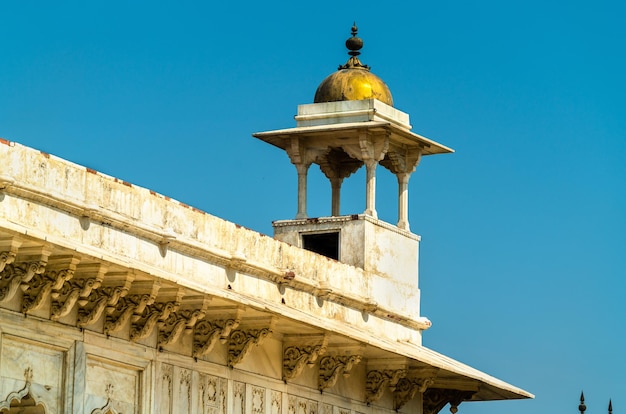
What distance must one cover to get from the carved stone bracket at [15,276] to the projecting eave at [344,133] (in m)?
8.72

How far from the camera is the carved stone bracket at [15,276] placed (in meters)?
20.5

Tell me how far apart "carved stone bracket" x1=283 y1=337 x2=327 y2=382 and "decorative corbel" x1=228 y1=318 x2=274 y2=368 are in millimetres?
1137

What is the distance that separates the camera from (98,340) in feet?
72.0

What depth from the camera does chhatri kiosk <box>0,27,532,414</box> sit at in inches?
824

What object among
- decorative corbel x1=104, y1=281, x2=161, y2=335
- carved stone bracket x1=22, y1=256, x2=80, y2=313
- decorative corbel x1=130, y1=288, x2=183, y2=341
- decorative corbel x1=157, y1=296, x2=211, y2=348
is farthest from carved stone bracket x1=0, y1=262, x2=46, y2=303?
decorative corbel x1=157, y1=296, x2=211, y2=348

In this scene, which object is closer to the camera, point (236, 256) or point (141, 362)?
point (141, 362)

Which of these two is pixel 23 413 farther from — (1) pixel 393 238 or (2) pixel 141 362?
(1) pixel 393 238

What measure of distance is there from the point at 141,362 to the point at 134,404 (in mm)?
458

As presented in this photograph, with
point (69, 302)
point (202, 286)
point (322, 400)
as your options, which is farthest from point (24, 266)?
point (322, 400)

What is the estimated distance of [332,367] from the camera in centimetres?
2623

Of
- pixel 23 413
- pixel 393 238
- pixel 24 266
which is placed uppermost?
pixel 393 238

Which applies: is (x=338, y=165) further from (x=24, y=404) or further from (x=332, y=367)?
(x=24, y=404)

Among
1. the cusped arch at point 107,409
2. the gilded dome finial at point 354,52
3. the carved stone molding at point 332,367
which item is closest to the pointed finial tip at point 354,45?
the gilded dome finial at point 354,52

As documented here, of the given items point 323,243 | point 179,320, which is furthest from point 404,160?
point 179,320
